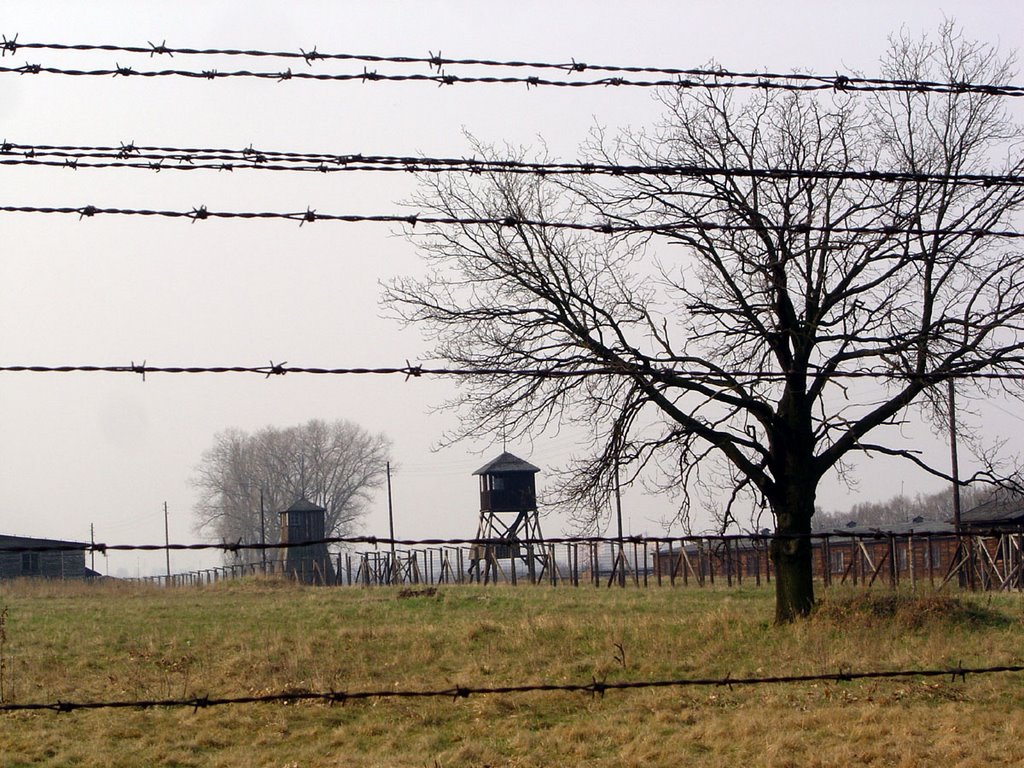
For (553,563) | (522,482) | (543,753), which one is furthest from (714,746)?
(522,482)

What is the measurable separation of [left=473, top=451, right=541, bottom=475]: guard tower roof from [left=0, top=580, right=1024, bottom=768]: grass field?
77.1 ft

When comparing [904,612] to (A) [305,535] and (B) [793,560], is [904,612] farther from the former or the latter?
(A) [305,535]

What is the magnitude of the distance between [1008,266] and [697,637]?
7.30m

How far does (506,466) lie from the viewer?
4803 centimetres

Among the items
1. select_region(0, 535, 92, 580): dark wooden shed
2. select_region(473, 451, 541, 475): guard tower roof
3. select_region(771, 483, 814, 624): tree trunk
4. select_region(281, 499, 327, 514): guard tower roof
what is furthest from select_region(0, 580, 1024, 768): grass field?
select_region(281, 499, 327, 514): guard tower roof

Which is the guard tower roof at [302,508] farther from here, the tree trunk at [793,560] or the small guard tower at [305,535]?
the tree trunk at [793,560]

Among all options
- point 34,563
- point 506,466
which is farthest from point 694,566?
point 34,563

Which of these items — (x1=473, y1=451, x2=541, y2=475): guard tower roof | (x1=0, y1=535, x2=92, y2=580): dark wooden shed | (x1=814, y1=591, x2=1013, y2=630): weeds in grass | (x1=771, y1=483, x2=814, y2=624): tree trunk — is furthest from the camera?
(x1=0, y1=535, x2=92, y2=580): dark wooden shed

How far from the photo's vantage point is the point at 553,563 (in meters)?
43.4

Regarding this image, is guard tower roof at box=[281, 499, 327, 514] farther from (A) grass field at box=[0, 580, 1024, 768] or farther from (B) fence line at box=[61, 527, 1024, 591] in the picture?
(A) grass field at box=[0, 580, 1024, 768]

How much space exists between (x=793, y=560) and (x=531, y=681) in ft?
21.1

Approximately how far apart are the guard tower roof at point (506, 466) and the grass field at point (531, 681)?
77.1 feet

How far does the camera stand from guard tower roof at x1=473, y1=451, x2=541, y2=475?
4775 cm

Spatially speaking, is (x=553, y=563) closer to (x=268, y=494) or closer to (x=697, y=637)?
(x=697, y=637)
